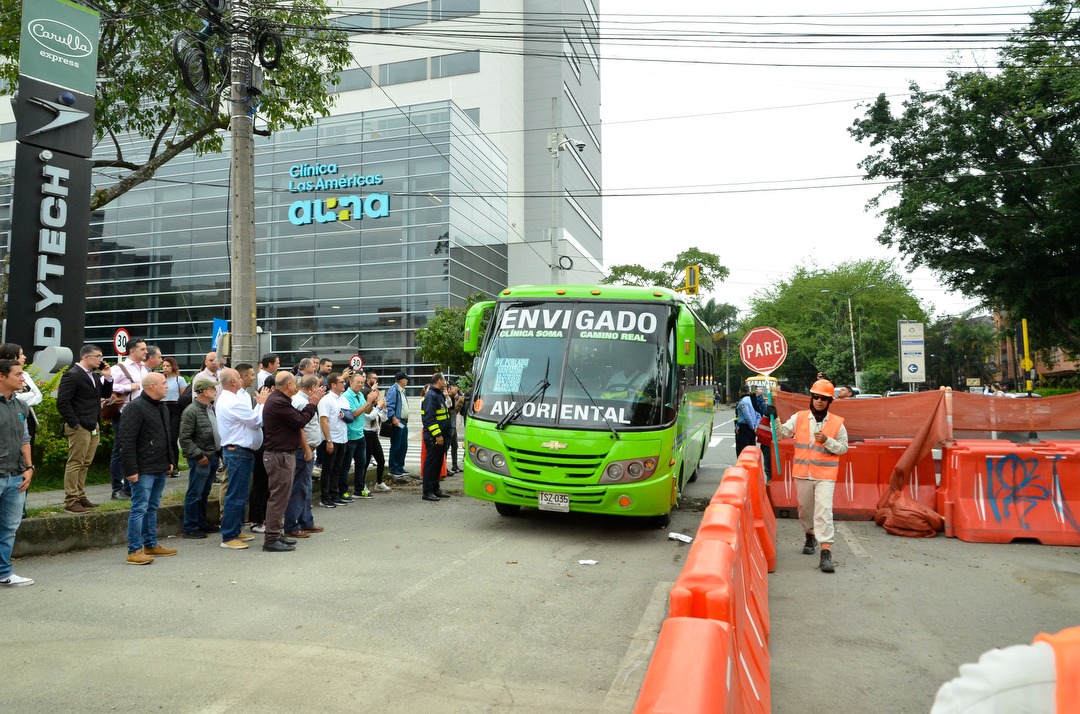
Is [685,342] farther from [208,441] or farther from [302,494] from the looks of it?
[208,441]

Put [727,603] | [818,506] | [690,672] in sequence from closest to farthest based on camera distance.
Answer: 1. [690,672]
2. [727,603]
3. [818,506]

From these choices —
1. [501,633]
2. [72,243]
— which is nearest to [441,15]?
[72,243]

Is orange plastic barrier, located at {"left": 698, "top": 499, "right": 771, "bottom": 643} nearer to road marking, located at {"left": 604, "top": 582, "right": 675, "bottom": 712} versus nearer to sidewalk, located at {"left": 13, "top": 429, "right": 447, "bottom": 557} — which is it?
road marking, located at {"left": 604, "top": 582, "right": 675, "bottom": 712}

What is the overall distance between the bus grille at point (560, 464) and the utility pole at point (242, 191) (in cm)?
462

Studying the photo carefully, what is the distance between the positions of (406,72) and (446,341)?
89.4ft

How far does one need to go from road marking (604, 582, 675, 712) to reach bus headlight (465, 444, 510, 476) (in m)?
2.83

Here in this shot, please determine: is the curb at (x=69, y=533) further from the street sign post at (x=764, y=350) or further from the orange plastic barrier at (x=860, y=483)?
the street sign post at (x=764, y=350)

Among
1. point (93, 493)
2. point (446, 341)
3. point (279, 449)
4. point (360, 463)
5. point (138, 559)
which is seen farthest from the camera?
point (446, 341)

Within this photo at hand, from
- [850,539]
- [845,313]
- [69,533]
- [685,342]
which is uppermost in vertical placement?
[845,313]

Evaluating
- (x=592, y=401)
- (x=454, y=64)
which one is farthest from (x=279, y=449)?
(x=454, y=64)

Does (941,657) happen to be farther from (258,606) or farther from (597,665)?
(258,606)

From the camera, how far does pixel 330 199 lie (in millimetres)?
37219

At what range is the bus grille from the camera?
8.10 metres

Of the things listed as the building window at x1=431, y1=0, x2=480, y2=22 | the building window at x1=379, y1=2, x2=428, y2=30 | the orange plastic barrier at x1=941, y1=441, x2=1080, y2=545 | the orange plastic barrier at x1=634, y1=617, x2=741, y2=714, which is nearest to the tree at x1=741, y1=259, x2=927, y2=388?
the building window at x1=431, y1=0, x2=480, y2=22
